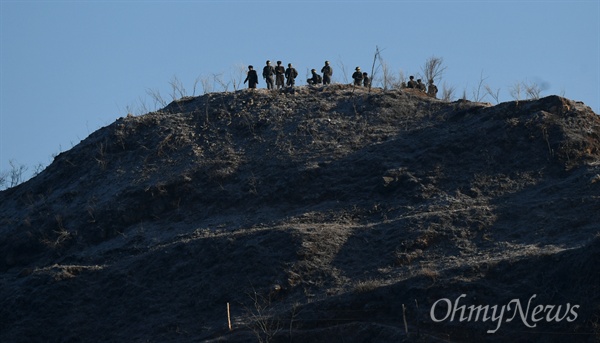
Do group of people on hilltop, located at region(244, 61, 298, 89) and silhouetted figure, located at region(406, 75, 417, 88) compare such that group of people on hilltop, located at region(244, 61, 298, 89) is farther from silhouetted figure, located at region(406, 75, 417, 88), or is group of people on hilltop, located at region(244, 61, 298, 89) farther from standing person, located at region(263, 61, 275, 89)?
silhouetted figure, located at region(406, 75, 417, 88)

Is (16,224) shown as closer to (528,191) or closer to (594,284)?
(528,191)

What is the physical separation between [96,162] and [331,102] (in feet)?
25.5

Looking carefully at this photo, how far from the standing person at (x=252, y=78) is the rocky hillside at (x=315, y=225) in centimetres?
137

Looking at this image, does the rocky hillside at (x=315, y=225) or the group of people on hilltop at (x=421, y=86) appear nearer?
the rocky hillside at (x=315, y=225)

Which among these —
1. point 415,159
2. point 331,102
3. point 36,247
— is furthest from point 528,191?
point 36,247

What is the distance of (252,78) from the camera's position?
3888 centimetres

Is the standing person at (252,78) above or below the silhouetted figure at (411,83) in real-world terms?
above

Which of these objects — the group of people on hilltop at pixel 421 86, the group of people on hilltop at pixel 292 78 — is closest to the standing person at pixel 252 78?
the group of people on hilltop at pixel 292 78

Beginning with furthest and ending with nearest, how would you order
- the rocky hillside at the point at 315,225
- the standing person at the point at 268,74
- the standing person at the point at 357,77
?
the standing person at the point at 357,77
the standing person at the point at 268,74
the rocky hillside at the point at 315,225

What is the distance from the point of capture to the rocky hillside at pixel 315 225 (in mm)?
24344

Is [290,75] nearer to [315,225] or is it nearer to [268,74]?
[268,74]

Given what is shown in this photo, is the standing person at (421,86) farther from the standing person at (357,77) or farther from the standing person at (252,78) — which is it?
the standing person at (252,78)

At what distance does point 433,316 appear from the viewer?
78.0 ft

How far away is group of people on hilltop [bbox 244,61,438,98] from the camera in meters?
38.9
